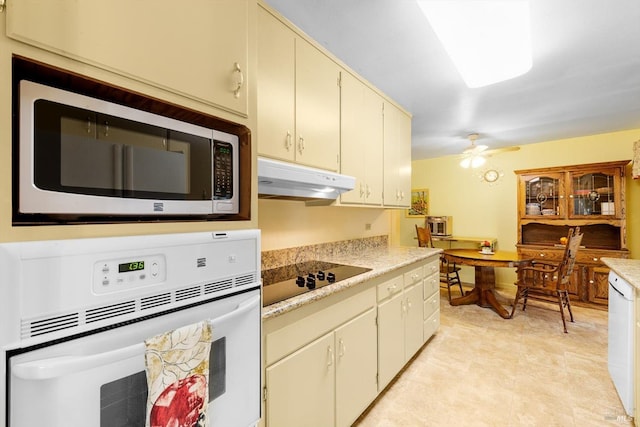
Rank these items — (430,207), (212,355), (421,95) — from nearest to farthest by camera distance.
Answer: (212,355), (421,95), (430,207)

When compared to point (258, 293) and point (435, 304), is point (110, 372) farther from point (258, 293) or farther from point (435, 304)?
point (435, 304)

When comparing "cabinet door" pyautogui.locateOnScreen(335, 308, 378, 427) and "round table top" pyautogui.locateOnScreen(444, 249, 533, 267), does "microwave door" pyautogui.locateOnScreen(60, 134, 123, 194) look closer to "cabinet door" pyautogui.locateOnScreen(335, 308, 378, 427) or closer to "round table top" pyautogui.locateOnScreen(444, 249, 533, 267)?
"cabinet door" pyautogui.locateOnScreen(335, 308, 378, 427)

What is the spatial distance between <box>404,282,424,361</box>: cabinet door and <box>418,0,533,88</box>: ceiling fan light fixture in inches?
64.9

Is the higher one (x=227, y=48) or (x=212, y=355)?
(x=227, y=48)

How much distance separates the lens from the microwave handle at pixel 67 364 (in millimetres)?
502

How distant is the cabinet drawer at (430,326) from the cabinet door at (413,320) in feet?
0.26

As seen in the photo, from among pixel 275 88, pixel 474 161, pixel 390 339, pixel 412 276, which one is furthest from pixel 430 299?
pixel 275 88

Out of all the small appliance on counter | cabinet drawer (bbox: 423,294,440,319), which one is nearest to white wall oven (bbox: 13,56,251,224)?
cabinet drawer (bbox: 423,294,440,319)

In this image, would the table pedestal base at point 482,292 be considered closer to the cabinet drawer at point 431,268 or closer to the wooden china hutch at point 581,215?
the wooden china hutch at point 581,215

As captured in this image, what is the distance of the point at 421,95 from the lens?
107 inches

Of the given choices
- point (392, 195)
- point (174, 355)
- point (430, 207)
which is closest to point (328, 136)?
point (392, 195)

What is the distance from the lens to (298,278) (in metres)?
1.61

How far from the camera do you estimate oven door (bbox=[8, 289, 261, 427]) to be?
52cm

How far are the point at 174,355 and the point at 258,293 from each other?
0.33m
